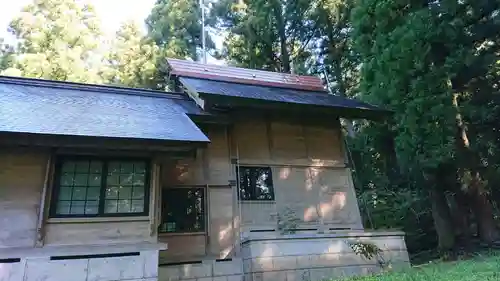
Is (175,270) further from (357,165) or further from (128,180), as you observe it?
(357,165)

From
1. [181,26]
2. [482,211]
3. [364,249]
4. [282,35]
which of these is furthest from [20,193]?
[181,26]

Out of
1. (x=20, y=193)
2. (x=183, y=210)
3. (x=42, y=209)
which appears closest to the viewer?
(x=42, y=209)

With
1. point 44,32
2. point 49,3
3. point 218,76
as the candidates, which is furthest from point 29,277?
point 49,3

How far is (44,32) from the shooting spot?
17.1 meters

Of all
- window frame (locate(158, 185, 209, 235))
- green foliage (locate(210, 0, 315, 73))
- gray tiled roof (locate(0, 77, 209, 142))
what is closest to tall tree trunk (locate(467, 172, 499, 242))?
window frame (locate(158, 185, 209, 235))

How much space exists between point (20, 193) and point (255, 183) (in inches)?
183

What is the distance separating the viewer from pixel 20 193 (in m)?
6.50

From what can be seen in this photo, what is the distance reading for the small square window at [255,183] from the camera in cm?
876

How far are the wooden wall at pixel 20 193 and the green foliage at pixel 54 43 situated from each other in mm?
10630

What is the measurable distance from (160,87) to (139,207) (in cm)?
1155

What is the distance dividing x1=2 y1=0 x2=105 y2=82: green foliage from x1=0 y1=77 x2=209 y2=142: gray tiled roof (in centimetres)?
882

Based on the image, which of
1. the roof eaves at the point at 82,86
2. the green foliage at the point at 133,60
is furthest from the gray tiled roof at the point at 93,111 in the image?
the green foliage at the point at 133,60

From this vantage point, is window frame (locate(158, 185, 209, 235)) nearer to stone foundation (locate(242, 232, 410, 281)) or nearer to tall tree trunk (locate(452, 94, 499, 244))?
stone foundation (locate(242, 232, 410, 281))

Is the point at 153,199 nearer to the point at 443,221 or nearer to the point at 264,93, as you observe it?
the point at 264,93
